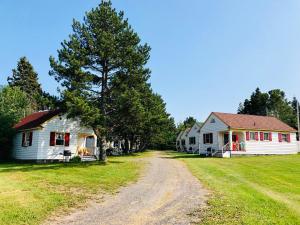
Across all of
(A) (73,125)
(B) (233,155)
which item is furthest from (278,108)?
(A) (73,125)

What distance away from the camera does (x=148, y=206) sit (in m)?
11.1

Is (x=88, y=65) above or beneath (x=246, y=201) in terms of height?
above

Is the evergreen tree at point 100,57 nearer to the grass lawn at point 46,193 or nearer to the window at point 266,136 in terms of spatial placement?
the grass lawn at point 46,193

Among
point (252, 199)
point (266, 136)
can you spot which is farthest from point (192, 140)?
point (252, 199)

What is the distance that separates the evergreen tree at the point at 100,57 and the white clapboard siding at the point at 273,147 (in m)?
18.1

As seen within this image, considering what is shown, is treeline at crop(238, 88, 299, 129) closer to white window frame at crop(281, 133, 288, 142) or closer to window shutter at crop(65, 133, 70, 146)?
white window frame at crop(281, 133, 288, 142)

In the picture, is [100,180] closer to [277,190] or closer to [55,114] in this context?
[277,190]

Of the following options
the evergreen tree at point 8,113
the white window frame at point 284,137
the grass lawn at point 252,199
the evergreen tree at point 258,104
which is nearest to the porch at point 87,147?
the evergreen tree at point 8,113

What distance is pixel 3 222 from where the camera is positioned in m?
9.01

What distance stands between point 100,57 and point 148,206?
60.9 ft

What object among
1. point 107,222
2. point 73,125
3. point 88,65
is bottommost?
point 107,222

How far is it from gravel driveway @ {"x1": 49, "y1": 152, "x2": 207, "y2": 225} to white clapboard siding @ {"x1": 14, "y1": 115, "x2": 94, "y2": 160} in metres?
15.8

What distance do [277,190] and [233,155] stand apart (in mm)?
22170

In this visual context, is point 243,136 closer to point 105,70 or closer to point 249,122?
point 249,122
